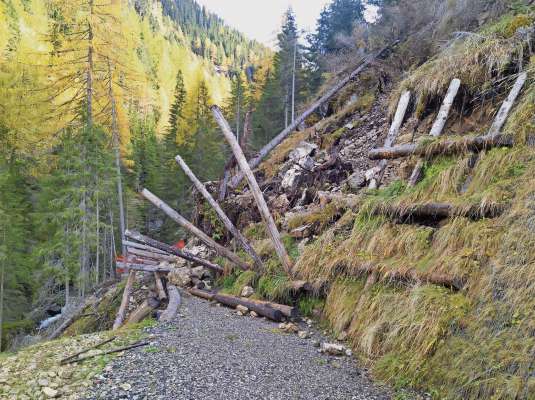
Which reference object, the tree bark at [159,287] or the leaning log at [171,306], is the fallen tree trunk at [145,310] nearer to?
the tree bark at [159,287]

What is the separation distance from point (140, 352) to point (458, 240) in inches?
156

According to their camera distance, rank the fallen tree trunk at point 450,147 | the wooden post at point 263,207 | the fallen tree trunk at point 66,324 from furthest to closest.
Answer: the fallen tree trunk at point 66,324 < the wooden post at point 263,207 < the fallen tree trunk at point 450,147

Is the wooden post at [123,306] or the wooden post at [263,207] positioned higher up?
the wooden post at [263,207]

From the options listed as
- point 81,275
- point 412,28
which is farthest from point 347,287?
point 412,28

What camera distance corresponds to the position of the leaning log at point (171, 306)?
5.85 meters

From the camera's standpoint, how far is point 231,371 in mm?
3693

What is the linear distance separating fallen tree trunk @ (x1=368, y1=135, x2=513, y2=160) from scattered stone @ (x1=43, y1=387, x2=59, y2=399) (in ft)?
18.7

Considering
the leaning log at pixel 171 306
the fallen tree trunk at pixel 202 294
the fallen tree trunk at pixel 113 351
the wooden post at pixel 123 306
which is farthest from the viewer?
the fallen tree trunk at pixel 202 294

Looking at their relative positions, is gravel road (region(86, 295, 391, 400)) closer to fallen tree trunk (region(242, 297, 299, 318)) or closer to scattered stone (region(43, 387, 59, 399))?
scattered stone (region(43, 387, 59, 399))

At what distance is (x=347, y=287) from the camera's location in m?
5.18

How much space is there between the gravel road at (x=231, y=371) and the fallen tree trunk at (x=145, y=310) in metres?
1.58

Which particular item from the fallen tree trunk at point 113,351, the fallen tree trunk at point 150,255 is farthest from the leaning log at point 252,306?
the fallen tree trunk at point 150,255

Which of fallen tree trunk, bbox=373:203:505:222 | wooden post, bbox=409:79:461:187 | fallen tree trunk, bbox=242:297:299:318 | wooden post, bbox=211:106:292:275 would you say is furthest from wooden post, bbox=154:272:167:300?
wooden post, bbox=409:79:461:187

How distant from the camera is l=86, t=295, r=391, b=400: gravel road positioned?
3.25 m
